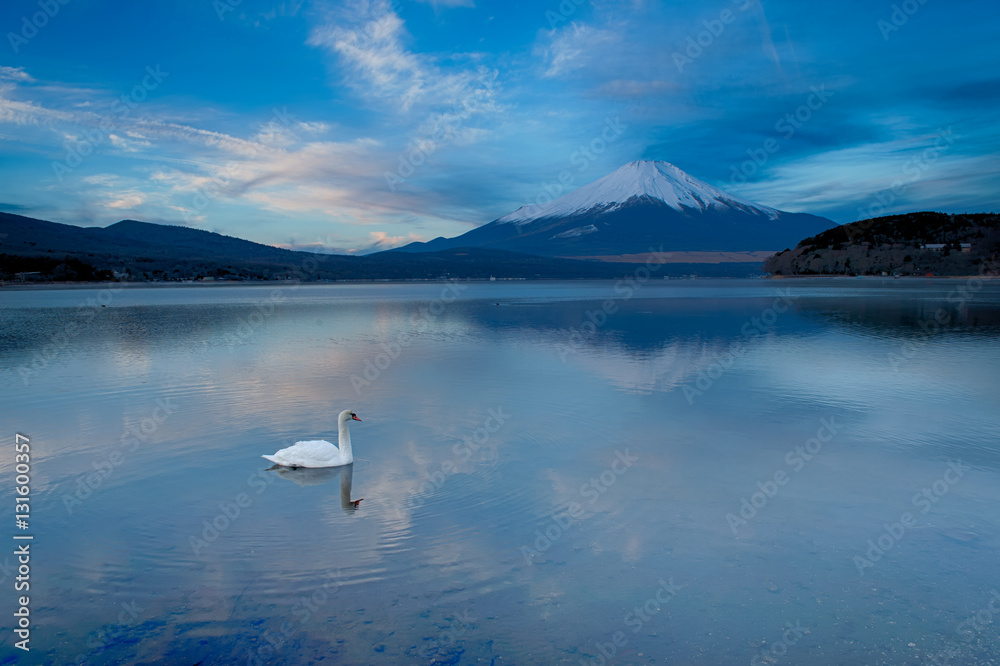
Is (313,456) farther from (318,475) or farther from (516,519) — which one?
(516,519)

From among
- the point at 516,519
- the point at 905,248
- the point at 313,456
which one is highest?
the point at 905,248

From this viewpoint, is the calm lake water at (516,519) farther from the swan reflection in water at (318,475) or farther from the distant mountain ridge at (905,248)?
the distant mountain ridge at (905,248)

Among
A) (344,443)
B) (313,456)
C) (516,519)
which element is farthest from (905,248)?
(313,456)

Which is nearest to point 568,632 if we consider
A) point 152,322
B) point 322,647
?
point 322,647

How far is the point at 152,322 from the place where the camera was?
2750 centimetres

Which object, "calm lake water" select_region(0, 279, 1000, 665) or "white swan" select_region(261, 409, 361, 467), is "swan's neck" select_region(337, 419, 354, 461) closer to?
"white swan" select_region(261, 409, 361, 467)

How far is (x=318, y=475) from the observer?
284 inches

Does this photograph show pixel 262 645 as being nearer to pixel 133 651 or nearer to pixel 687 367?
pixel 133 651

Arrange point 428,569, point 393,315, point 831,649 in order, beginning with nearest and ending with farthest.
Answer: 1. point 831,649
2. point 428,569
3. point 393,315

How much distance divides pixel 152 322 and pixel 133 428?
20.8 metres

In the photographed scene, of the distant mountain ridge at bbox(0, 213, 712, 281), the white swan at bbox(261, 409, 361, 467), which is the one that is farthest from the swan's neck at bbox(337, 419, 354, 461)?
the distant mountain ridge at bbox(0, 213, 712, 281)

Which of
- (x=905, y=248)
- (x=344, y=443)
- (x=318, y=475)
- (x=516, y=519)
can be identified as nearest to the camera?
(x=516, y=519)

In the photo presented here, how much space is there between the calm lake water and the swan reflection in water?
4 centimetres

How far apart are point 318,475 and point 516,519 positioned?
8.81ft
